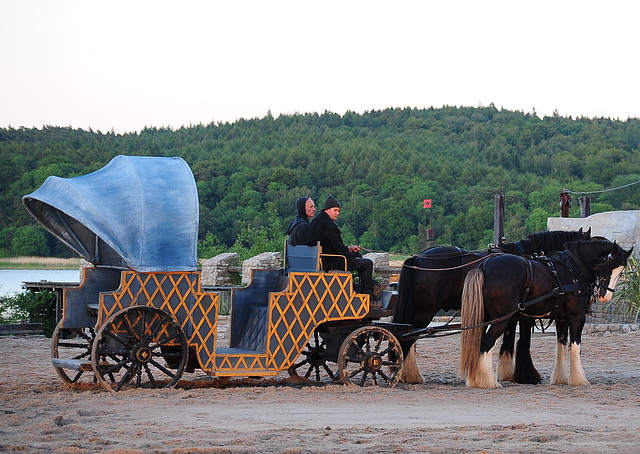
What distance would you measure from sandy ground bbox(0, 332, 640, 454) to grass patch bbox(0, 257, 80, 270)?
80.5 feet

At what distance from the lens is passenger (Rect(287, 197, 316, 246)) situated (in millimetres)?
9422

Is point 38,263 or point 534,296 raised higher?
point 534,296

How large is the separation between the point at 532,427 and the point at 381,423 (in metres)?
1.20

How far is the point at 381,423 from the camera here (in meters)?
6.81

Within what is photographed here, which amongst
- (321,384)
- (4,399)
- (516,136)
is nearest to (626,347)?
(321,384)

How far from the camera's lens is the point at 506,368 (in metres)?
10.5

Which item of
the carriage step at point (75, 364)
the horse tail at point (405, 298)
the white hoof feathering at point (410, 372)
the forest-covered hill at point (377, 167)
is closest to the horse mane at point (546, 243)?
the horse tail at point (405, 298)

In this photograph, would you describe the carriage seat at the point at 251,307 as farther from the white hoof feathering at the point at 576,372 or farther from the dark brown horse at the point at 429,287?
the white hoof feathering at the point at 576,372

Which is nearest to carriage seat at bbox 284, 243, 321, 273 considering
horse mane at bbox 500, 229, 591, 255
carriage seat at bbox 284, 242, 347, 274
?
carriage seat at bbox 284, 242, 347, 274

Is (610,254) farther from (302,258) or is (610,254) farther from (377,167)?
(377,167)

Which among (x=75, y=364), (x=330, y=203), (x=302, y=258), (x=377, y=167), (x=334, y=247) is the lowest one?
(x=75, y=364)

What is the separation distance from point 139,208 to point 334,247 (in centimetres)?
220

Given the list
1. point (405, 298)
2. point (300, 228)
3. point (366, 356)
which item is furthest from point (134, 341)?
point (405, 298)

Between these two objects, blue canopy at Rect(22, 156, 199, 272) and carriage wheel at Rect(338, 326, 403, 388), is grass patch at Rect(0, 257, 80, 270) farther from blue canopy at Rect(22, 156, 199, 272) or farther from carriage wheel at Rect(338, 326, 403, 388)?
carriage wheel at Rect(338, 326, 403, 388)
